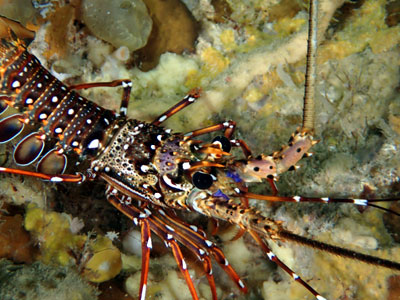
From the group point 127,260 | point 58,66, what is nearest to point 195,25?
point 58,66

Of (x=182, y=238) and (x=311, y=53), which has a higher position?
(x=311, y=53)

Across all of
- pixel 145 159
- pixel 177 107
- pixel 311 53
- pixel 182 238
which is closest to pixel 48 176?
pixel 145 159

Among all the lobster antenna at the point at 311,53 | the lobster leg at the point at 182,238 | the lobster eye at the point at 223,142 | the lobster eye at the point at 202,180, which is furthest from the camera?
the lobster eye at the point at 223,142

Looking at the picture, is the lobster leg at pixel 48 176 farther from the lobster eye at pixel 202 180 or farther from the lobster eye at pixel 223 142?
the lobster eye at pixel 223 142

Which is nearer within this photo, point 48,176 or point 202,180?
point 202,180

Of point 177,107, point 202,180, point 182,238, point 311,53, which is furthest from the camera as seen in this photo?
point 177,107

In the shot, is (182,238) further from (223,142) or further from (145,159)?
(223,142)

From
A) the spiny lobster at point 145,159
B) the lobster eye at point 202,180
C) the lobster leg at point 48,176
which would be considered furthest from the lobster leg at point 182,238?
the lobster eye at point 202,180
